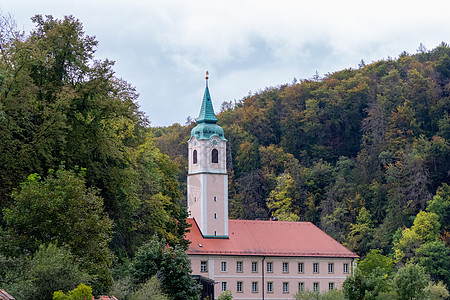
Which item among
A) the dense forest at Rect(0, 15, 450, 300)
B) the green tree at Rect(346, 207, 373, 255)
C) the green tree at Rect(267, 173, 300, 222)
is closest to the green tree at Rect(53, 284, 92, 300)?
the dense forest at Rect(0, 15, 450, 300)

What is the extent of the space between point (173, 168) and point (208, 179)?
60.5ft

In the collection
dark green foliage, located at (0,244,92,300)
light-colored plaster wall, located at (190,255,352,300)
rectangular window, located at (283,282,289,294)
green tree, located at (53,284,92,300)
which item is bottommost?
rectangular window, located at (283,282,289,294)

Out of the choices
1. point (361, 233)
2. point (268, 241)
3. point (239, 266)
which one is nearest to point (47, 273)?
point (239, 266)

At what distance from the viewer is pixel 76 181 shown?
37562 millimetres

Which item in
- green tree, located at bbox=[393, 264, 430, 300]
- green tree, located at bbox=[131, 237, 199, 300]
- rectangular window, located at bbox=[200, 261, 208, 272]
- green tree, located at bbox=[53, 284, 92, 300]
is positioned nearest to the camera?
green tree, located at bbox=[53, 284, 92, 300]

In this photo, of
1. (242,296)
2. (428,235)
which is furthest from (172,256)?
(428,235)

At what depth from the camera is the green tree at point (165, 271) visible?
47.3 meters

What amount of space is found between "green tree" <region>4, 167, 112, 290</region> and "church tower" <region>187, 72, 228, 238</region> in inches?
1726

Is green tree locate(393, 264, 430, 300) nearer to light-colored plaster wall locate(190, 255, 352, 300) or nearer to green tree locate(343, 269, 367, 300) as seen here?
green tree locate(343, 269, 367, 300)

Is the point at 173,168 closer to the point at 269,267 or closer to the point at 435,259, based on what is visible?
the point at 269,267

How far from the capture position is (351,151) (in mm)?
123812

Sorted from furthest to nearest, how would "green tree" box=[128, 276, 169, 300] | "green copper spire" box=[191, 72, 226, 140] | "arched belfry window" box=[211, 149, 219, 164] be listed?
1. "green copper spire" box=[191, 72, 226, 140]
2. "arched belfry window" box=[211, 149, 219, 164]
3. "green tree" box=[128, 276, 169, 300]

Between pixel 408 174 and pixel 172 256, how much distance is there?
6396 centimetres

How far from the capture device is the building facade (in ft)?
260
